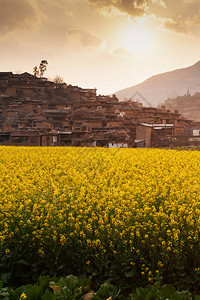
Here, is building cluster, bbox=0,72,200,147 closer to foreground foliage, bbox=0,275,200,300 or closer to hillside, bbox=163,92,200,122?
foreground foliage, bbox=0,275,200,300

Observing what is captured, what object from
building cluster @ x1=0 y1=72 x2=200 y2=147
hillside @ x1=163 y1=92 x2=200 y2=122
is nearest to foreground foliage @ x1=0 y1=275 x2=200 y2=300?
building cluster @ x1=0 y1=72 x2=200 y2=147

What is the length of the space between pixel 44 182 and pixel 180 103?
406 ft

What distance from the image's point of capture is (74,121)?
169ft

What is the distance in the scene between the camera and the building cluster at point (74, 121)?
125ft

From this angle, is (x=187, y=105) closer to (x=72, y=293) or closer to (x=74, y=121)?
(x=74, y=121)

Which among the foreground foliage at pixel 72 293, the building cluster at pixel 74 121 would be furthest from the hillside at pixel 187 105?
the foreground foliage at pixel 72 293

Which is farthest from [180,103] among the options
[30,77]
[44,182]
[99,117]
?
[44,182]

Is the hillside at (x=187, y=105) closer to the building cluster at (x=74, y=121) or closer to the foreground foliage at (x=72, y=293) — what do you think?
the building cluster at (x=74, y=121)

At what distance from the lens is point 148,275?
16.2 ft

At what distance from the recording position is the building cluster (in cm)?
3822

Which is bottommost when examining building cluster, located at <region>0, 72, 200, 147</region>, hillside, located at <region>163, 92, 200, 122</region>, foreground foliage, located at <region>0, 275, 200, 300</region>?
foreground foliage, located at <region>0, 275, 200, 300</region>

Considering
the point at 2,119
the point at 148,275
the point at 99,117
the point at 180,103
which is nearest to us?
the point at 148,275

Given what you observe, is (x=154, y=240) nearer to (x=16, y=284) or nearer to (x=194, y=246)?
(x=194, y=246)

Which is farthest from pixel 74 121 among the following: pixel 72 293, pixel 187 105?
pixel 187 105
